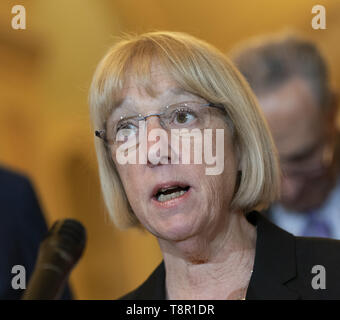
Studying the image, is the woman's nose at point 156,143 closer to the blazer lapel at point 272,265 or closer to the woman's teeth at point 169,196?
the woman's teeth at point 169,196

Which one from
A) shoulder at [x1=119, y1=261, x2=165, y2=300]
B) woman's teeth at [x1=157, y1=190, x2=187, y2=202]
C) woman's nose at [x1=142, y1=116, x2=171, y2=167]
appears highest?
woman's nose at [x1=142, y1=116, x2=171, y2=167]

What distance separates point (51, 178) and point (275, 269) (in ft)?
12.2

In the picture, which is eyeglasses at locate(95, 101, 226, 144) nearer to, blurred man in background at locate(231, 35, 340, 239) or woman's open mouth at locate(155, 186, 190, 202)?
woman's open mouth at locate(155, 186, 190, 202)

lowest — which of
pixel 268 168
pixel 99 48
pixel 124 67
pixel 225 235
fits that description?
pixel 225 235

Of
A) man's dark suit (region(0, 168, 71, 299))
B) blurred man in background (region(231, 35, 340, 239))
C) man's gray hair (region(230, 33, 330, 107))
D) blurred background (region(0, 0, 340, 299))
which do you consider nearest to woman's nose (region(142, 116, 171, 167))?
man's dark suit (region(0, 168, 71, 299))

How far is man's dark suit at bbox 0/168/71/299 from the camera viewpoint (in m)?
2.30

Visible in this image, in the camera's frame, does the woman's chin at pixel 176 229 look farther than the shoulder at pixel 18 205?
No

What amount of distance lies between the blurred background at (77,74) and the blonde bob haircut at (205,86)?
300cm

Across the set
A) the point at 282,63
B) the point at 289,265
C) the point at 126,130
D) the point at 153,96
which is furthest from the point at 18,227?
the point at 282,63

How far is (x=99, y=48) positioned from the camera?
494cm

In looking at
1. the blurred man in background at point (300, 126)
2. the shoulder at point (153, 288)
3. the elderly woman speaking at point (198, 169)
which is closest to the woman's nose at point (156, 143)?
the elderly woman speaking at point (198, 169)

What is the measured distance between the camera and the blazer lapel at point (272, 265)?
4.83 ft

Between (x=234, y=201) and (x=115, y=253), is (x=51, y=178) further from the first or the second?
(x=234, y=201)
